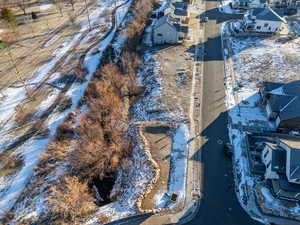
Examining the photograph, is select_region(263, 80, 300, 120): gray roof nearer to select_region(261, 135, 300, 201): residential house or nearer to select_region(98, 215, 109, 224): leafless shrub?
select_region(261, 135, 300, 201): residential house

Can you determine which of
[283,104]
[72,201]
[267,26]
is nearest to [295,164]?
[283,104]

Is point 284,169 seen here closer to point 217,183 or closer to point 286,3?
point 217,183

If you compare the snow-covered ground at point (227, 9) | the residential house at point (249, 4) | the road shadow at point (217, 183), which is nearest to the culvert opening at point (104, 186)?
the road shadow at point (217, 183)

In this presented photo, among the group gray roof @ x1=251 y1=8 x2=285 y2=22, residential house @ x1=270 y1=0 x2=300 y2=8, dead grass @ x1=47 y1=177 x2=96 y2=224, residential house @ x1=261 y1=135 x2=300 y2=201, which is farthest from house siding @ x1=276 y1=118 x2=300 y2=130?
residential house @ x1=270 y1=0 x2=300 y2=8

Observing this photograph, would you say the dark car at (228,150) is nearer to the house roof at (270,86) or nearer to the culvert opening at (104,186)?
the house roof at (270,86)

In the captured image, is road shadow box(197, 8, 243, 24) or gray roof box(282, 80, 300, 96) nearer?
gray roof box(282, 80, 300, 96)
